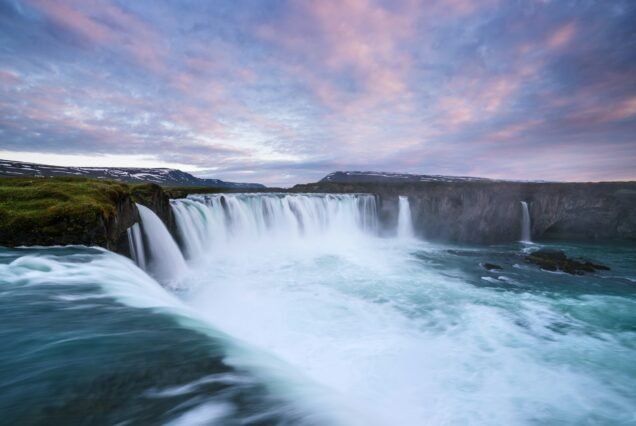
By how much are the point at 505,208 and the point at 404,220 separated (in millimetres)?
11698

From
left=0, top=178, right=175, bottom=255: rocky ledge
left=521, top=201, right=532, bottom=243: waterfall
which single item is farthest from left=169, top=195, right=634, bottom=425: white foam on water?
left=521, top=201, right=532, bottom=243: waterfall

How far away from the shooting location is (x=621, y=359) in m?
7.12

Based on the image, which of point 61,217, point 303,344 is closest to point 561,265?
point 303,344

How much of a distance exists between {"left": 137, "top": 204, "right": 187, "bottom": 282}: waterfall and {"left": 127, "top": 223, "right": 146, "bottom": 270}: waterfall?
0.49 metres

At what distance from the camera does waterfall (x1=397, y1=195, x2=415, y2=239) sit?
33.6 m

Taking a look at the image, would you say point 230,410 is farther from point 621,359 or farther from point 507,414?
point 621,359

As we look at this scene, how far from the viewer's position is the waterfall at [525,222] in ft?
113

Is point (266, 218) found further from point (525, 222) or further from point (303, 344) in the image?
point (525, 222)

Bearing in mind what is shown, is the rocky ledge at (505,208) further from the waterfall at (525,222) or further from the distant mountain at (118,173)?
the distant mountain at (118,173)

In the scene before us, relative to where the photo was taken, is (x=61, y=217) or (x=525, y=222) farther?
(x=525, y=222)

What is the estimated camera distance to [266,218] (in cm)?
2508

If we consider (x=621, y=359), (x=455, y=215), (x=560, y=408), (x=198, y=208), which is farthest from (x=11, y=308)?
(x=455, y=215)

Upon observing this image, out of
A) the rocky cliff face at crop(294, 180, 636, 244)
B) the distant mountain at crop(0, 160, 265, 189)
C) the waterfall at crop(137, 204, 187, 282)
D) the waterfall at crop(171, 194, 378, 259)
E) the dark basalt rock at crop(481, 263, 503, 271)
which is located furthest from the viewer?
the distant mountain at crop(0, 160, 265, 189)

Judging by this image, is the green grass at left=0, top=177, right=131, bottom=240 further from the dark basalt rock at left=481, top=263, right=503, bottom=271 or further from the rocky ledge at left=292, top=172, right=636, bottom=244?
the rocky ledge at left=292, top=172, right=636, bottom=244
